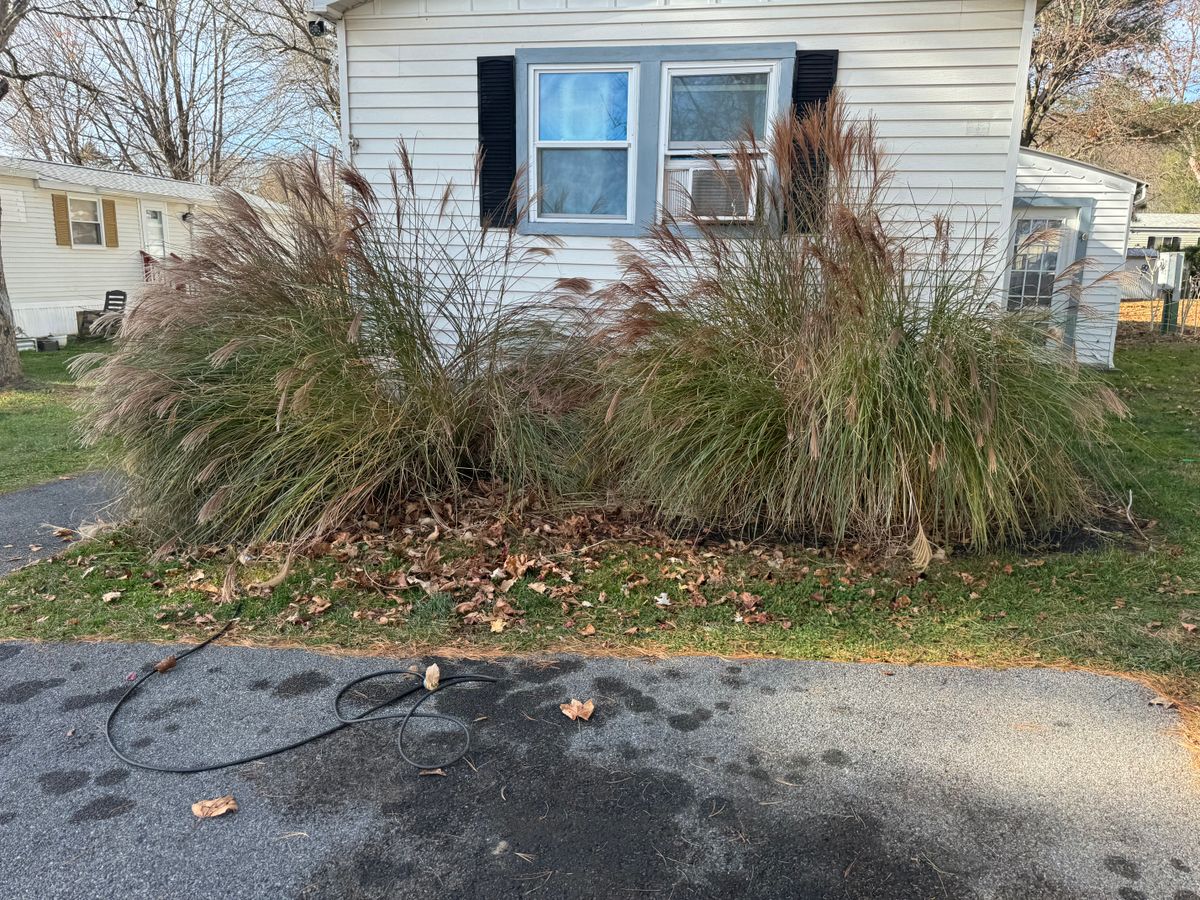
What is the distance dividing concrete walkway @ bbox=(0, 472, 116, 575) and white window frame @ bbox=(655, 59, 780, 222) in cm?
477

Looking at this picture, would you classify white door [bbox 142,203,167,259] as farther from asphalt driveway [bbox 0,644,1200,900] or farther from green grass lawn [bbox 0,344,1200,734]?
asphalt driveway [bbox 0,644,1200,900]

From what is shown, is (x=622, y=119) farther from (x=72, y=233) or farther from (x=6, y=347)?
(x=72, y=233)

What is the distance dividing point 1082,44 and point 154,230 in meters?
20.0

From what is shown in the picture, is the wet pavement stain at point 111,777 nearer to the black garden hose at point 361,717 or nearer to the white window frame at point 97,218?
the black garden hose at point 361,717

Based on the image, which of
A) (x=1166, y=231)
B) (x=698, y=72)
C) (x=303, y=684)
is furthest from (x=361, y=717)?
(x=1166, y=231)

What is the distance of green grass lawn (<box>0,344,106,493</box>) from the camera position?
21.0 ft

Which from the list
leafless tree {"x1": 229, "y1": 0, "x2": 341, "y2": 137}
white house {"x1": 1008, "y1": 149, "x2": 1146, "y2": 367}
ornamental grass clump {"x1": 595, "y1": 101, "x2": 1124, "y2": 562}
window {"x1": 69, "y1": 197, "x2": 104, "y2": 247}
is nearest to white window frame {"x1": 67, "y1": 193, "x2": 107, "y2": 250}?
window {"x1": 69, "y1": 197, "x2": 104, "y2": 247}

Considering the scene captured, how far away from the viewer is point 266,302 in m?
4.69

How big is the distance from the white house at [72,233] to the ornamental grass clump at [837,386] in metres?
12.7

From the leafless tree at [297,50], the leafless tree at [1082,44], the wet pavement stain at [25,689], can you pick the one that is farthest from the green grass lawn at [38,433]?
the leafless tree at [1082,44]

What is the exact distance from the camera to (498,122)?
7016 millimetres

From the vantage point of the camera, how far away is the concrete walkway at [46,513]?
15.2 ft

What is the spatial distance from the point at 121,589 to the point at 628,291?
3.11 meters

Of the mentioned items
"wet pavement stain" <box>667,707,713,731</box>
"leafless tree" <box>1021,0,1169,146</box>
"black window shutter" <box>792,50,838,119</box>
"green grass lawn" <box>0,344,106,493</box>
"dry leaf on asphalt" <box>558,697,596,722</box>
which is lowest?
"wet pavement stain" <box>667,707,713,731</box>
